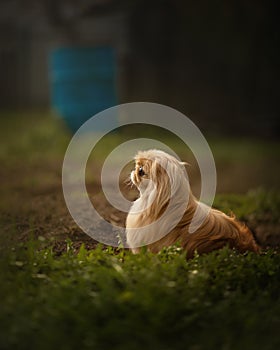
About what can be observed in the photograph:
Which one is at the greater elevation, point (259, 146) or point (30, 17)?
point (30, 17)

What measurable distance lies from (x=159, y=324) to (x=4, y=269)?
1.05 m

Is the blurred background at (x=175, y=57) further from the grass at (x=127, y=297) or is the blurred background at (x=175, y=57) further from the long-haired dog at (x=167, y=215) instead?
the long-haired dog at (x=167, y=215)

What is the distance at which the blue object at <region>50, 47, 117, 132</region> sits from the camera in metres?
12.7

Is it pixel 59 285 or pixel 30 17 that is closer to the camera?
pixel 59 285

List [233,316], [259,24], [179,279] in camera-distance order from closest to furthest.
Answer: [233,316] < [179,279] < [259,24]

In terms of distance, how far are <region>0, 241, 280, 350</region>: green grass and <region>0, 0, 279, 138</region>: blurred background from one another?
9.33m

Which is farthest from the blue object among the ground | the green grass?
the green grass

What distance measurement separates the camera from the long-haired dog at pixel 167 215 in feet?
13.4

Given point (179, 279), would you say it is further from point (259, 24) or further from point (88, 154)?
point (259, 24)

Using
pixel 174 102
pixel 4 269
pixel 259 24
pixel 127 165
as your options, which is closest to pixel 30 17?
pixel 174 102

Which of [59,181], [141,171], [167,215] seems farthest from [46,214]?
[59,181]

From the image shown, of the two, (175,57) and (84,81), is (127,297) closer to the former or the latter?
(84,81)

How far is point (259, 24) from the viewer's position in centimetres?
1321

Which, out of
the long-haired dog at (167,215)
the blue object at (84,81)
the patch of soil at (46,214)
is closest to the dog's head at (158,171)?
the long-haired dog at (167,215)
